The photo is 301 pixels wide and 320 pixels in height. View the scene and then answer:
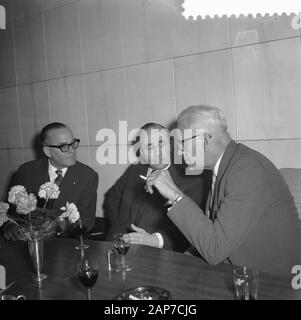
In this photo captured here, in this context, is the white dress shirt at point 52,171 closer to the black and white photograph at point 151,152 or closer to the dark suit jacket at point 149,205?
the black and white photograph at point 151,152

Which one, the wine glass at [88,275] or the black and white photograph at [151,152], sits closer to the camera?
the wine glass at [88,275]

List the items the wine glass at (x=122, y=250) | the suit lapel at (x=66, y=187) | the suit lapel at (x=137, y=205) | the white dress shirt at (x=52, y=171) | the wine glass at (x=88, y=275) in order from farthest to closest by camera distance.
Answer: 1. the white dress shirt at (x=52, y=171)
2. the suit lapel at (x=66, y=187)
3. the suit lapel at (x=137, y=205)
4. the wine glass at (x=122, y=250)
5. the wine glass at (x=88, y=275)

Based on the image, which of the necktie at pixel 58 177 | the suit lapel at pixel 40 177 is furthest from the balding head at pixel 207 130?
the suit lapel at pixel 40 177

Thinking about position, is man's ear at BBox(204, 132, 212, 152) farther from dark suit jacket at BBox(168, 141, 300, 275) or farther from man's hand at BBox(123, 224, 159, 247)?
man's hand at BBox(123, 224, 159, 247)

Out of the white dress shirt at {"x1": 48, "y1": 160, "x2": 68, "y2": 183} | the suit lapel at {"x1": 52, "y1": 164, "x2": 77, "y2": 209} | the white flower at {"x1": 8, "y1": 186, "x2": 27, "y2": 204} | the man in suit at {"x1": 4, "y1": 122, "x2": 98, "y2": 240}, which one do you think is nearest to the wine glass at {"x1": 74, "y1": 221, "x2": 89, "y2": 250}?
the white flower at {"x1": 8, "y1": 186, "x2": 27, "y2": 204}

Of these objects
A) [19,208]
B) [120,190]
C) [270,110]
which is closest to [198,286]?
[19,208]

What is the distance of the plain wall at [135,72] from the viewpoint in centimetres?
254

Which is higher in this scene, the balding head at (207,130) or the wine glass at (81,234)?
the balding head at (207,130)

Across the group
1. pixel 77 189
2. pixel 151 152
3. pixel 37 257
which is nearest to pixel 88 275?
pixel 37 257

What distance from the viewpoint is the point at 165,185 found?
1.79m

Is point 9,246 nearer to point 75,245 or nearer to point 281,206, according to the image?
point 75,245

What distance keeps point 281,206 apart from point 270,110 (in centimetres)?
100

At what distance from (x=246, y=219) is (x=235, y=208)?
0.24 ft

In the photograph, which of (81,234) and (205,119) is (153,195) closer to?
(81,234)
